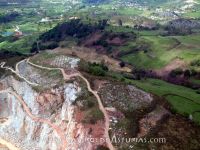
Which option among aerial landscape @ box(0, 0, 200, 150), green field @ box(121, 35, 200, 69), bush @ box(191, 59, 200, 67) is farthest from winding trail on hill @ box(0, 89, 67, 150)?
bush @ box(191, 59, 200, 67)

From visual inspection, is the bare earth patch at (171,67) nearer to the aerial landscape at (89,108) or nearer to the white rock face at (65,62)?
the aerial landscape at (89,108)

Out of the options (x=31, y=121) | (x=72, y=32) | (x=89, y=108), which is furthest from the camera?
(x=72, y=32)

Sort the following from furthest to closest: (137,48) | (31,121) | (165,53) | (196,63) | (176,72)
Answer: (137,48), (165,53), (196,63), (176,72), (31,121)

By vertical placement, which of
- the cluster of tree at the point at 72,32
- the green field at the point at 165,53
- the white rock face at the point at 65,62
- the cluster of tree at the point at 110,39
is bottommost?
the cluster of tree at the point at 72,32

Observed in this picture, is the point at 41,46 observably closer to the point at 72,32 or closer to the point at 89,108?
the point at 72,32

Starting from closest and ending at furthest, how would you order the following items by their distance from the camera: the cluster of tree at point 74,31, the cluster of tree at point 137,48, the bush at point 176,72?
1. the bush at point 176,72
2. the cluster of tree at point 137,48
3. the cluster of tree at point 74,31

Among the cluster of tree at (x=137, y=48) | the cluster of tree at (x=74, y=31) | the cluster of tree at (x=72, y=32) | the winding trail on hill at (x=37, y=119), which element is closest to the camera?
the winding trail on hill at (x=37, y=119)

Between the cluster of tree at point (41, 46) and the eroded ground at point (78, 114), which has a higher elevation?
the eroded ground at point (78, 114)

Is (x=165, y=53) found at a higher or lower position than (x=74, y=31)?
higher

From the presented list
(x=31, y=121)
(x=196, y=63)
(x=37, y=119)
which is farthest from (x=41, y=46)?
(x=37, y=119)

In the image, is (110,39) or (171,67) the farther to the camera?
(110,39)

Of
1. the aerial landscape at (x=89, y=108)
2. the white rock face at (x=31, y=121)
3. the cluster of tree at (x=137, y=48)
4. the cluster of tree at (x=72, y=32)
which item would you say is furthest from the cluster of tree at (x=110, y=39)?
the white rock face at (x=31, y=121)
